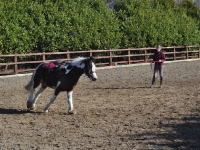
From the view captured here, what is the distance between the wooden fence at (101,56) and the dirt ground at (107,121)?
7340mm

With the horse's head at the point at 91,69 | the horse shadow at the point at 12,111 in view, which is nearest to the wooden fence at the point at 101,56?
the horse shadow at the point at 12,111

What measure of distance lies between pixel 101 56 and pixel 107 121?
64.0 feet

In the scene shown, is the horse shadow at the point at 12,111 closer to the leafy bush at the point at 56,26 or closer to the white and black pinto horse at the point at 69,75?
the white and black pinto horse at the point at 69,75

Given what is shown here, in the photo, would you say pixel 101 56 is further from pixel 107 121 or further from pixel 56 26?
pixel 107 121

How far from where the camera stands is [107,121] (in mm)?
8578

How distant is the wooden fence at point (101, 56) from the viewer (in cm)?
2195

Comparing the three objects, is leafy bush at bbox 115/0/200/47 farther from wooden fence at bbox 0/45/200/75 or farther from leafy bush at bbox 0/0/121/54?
leafy bush at bbox 0/0/121/54

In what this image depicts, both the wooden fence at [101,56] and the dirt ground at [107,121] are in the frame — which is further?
the wooden fence at [101,56]

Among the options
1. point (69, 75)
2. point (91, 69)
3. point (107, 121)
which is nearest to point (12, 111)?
point (69, 75)

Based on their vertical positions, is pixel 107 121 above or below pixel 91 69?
below

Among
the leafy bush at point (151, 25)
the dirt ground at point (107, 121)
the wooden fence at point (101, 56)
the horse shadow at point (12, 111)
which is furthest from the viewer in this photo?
the leafy bush at point (151, 25)

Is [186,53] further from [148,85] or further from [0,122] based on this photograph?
[0,122]

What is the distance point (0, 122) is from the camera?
870cm

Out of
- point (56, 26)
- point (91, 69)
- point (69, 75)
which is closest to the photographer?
point (91, 69)
